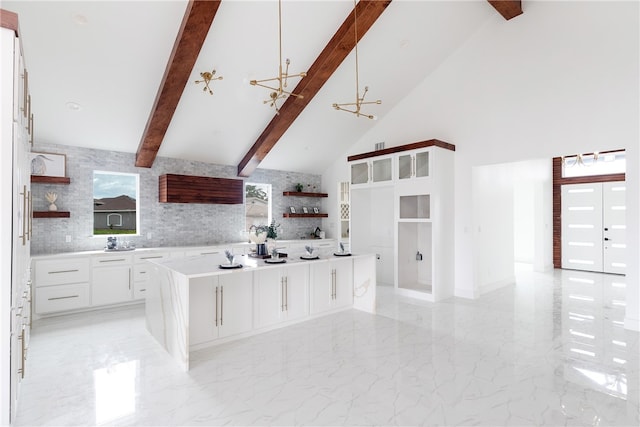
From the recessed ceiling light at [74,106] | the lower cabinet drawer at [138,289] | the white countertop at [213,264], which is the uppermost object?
the recessed ceiling light at [74,106]

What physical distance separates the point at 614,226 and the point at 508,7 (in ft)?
19.3

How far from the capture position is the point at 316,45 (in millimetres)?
4820

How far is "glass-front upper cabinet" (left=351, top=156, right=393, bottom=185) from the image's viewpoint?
592 centimetres

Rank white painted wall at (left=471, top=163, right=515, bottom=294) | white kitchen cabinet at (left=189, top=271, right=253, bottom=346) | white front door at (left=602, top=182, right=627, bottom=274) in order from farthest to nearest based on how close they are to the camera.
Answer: white front door at (left=602, top=182, right=627, bottom=274) < white painted wall at (left=471, top=163, right=515, bottom=294) < white kitchen cabinet at (left=189, top=271, right=253, bottom=346)

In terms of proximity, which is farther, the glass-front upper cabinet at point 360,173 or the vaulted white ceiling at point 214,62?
the glass-front upper cabinet at point 360,173

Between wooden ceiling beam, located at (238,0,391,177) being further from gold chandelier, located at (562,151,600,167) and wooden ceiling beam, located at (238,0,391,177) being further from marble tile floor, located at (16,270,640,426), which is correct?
gold chandelier, located at (562,151,600,167)

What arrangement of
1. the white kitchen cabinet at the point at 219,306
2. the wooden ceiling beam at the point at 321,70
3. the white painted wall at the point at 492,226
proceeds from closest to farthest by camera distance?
1. the white kitchen cabinet at the point at 219,306
2. the wooden ceiling beam at the point at 321,70
3. the white painted wall at the point at 492,226

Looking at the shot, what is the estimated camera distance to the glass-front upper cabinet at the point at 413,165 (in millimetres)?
5465

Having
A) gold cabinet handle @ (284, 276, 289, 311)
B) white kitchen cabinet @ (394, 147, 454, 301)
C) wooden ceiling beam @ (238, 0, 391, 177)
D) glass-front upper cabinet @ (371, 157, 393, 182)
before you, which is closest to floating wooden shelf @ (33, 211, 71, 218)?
wooden ceiling beam @ (238, 0, 391, 177)

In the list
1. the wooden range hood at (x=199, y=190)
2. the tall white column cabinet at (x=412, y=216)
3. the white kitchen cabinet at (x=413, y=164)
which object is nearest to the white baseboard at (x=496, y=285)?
the tall white column cabinet at (x=412, y=216)

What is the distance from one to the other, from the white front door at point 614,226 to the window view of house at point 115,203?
995 cm

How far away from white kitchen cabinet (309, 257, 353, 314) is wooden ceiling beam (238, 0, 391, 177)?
103 inches

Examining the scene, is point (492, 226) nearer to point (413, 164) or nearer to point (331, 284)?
point (413, 164)

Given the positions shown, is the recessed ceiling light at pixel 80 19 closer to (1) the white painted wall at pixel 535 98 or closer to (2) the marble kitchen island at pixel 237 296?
(2) the marble kitchen island at pixel 237 296
